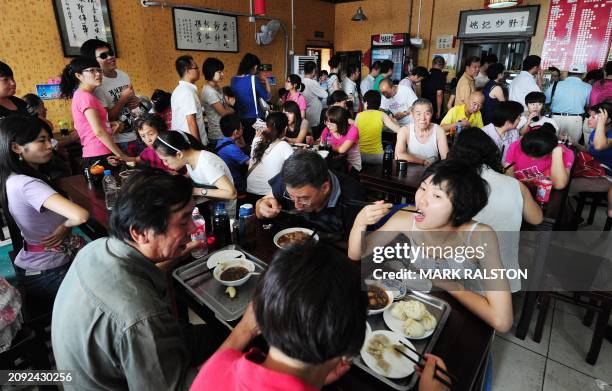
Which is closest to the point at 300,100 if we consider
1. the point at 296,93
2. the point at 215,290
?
the point at 296,93

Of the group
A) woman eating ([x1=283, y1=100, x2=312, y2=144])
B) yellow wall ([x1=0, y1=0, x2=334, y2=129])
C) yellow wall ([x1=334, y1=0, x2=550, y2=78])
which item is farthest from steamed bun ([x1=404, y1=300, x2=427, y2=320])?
yellow wall ([x1=334, y1=0, x2=550, y2=78])

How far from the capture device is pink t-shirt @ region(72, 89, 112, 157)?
2865 mm

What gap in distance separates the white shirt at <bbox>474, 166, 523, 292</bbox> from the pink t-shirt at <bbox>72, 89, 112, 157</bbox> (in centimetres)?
307

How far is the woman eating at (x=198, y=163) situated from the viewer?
2302 millimetres

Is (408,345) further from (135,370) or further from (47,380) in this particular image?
(47,380)

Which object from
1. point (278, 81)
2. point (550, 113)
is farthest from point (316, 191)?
point (278, 81)

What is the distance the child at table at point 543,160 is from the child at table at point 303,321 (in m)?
2.18

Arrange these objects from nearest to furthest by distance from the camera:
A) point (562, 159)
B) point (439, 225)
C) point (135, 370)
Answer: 1. point (135, 370)
2. point (439, 225)
3. point (562, 159)

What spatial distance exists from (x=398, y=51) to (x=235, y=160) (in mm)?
6212

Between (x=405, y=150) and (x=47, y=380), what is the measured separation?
3280mm

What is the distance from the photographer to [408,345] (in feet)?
3.56

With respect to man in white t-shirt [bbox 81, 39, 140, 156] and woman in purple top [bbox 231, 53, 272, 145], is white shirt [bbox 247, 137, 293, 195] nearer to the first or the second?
man in white t-shirt [bbox 81, 39, 140, 156]

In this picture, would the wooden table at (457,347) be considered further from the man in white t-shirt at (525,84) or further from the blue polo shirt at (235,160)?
the man in white t-shirt at (525,84)

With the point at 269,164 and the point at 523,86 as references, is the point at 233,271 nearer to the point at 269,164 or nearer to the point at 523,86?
the point at 269,164
